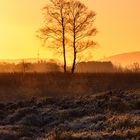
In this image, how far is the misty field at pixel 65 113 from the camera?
53.6 feet

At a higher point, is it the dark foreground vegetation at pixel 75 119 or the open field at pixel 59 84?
the open field at pixel 59 84

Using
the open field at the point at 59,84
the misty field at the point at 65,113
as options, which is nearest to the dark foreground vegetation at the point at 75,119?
the misty field at the point at 65,113

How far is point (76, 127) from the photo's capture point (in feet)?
59.2

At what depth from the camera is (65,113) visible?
2103 cm

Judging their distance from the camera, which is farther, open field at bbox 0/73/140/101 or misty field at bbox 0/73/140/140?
open field at bbox 0/73/140/101

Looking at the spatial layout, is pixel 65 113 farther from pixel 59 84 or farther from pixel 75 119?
pixel 59 84

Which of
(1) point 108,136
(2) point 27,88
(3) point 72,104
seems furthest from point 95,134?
(2) point 27,88

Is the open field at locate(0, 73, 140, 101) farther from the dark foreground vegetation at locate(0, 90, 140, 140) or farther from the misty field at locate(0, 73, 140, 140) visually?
the dark foreground vegetation at locate(0, 90, 140, 140)

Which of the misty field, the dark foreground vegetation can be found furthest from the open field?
the dark foreground vegetation

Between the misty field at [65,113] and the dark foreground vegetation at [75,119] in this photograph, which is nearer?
the dark foreground vegetation at [75,119]

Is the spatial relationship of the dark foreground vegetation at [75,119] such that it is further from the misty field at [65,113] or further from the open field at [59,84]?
the open field at [59,84]

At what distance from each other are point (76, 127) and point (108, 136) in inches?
117

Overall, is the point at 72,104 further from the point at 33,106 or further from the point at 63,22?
the point at 63,22

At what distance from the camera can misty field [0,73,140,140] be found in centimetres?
1635
